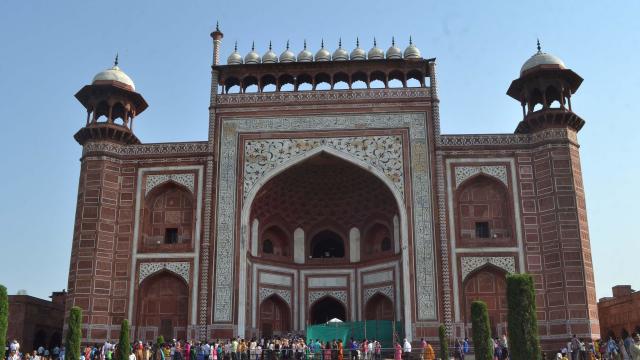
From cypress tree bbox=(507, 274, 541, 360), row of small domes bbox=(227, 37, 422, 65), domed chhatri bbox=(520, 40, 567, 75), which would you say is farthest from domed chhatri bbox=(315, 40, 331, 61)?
cypress tree bbox=(507, 274, 541, 360)

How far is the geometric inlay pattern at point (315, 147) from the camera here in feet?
66.6

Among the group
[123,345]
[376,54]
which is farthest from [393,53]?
[123,345]

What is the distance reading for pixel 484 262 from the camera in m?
19.2

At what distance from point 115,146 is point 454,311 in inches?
420

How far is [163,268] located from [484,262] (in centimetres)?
881

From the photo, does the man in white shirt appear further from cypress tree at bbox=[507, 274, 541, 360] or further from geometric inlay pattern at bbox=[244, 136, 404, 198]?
cypress tree at bbox=[507, 274, 541, 360]

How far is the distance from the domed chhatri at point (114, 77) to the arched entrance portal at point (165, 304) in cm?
587

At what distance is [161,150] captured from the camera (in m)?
20.8

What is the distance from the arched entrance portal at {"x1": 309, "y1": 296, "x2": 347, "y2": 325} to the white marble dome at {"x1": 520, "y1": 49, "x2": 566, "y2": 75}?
29.8 feet

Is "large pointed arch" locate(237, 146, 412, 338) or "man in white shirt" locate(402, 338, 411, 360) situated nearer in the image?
"man in white shirt" locate(402, 338, 411, 360)

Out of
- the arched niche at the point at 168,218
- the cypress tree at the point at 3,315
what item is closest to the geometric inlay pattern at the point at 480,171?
the arched niche at the point at 168,218

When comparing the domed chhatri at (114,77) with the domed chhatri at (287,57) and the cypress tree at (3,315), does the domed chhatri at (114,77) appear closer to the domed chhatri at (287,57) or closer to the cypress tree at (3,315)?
the domed chhatri at (287,57)

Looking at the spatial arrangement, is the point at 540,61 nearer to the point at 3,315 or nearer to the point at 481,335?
the point at 481,335

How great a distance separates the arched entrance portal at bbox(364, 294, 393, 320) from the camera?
2134 cm
